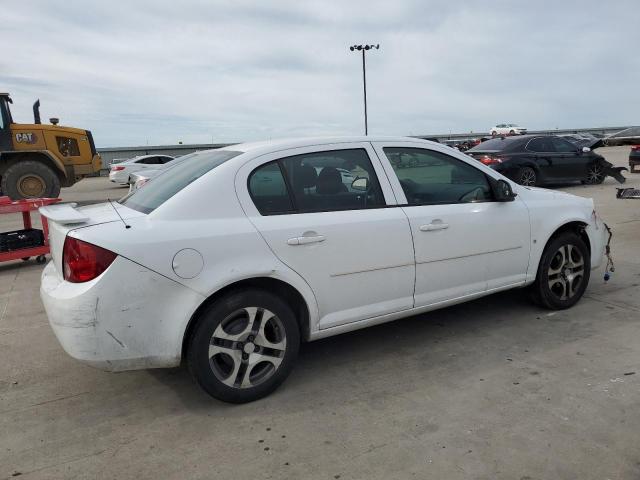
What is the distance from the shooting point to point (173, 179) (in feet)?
11.3

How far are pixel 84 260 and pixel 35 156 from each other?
41.6 ft

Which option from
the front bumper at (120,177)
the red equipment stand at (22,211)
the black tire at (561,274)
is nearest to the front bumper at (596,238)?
the black tire at (561,274)

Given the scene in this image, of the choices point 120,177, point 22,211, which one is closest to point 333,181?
point 22,211

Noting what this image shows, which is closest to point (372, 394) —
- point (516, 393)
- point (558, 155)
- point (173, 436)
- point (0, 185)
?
point (516, 393)

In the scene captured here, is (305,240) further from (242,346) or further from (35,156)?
(35,156)

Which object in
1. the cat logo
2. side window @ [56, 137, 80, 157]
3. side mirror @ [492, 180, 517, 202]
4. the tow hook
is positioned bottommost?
the tow hook

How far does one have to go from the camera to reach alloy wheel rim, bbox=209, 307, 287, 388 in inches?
117

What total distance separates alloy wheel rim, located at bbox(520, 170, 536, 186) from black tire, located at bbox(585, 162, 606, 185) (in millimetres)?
2347

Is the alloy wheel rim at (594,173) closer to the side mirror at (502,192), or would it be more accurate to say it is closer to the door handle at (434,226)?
the side mirror at (502,192)

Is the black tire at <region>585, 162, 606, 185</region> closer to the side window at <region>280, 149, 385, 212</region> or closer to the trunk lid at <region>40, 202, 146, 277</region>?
the side window at <region>280, 149, 385, 212</region>

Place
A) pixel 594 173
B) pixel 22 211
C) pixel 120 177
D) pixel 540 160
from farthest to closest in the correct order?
pixel 120 177 < pixel 594 173 < pixel 540 160 < pixel 22 211

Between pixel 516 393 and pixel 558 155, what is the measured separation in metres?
11.6

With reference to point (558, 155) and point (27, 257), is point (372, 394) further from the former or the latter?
point (558, 155)

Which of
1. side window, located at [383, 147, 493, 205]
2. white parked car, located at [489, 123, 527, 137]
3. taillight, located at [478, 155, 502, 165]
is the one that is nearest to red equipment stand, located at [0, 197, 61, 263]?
side window, located at [383, 147, 493, 205]
